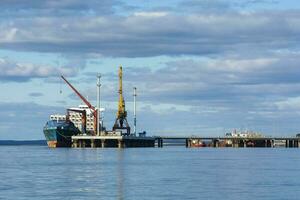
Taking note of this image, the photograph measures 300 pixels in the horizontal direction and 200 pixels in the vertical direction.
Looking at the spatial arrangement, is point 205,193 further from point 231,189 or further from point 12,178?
A: point 12,178

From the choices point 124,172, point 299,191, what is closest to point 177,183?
point 299,191

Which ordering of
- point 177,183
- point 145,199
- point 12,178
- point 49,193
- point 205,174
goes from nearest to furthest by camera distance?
1. point 145,199
2. point 49,193
3. point 177,183
4. point 12,178
5. point 205,174

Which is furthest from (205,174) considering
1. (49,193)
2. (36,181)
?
(49,193)

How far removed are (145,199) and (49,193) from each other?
38.4 ft

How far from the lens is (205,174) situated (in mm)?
124688

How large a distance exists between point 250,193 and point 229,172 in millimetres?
37405

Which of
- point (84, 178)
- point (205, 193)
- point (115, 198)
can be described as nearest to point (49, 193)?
point (115, 198)

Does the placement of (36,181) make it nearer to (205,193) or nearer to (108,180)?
(108,180)

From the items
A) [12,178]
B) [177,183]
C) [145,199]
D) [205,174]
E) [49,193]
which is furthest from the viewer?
[205,174]

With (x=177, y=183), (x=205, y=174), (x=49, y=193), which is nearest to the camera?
(x=49, y=193)

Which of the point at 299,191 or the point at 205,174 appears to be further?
the point at 205,174

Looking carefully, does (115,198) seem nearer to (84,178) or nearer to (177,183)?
(177,183)

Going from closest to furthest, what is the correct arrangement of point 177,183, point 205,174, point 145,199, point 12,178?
point 145,199, point 177,183, point 12,178, point 205,174

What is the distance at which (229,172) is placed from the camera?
12912 cm
